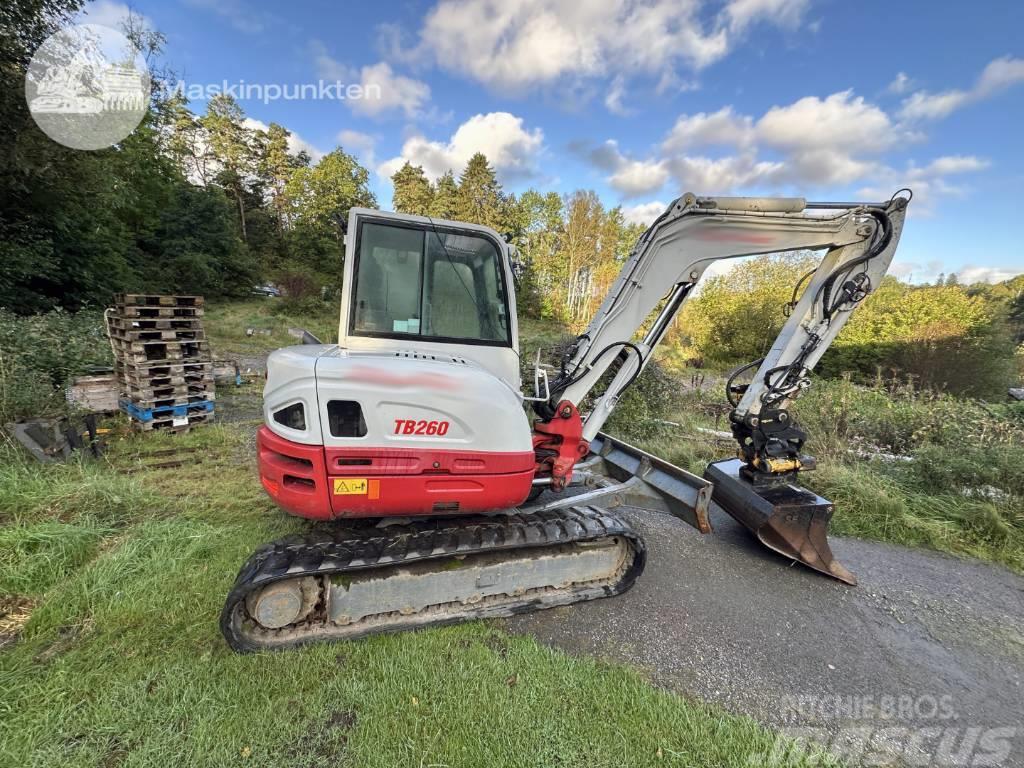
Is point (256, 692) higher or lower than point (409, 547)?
lower

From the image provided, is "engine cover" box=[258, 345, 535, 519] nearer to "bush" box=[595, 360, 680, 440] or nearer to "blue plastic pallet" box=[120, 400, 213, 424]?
"blue plastic pallet" box=[120, 400, 213, 424]

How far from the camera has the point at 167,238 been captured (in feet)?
77.7

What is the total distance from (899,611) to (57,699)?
517cm

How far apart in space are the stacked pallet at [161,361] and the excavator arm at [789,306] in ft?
17.7

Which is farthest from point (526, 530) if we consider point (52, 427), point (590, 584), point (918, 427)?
point (918, 427)

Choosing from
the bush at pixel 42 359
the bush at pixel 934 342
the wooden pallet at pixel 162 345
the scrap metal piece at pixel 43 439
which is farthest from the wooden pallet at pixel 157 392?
the bush at pixel 934 342

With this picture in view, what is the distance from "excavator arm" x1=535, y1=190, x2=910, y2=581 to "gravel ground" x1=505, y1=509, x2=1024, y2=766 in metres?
0.43

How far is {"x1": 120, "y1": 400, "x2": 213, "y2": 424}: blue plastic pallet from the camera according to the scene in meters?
5.50

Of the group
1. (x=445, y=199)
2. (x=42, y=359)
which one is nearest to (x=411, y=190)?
(x=445, y=199)

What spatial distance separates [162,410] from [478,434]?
542cm

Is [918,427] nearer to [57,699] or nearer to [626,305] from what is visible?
[626,305]

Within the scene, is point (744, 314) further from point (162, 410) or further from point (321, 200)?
point (321, 200)

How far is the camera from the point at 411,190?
37.8m

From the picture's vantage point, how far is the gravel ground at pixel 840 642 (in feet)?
7.09
